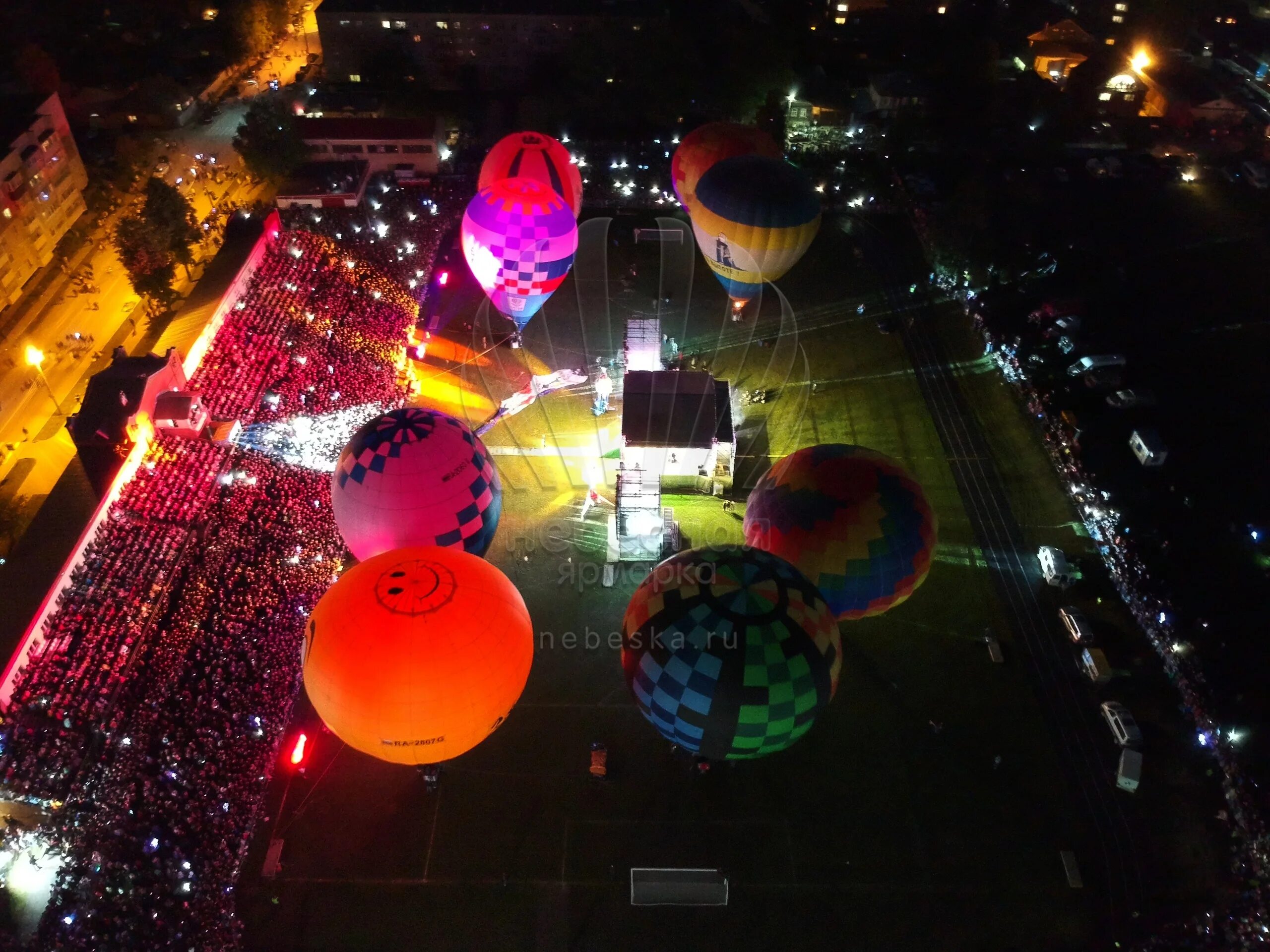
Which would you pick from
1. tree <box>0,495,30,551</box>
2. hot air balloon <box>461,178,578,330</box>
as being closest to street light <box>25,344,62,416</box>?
tree <box>0,495,30,551</box>

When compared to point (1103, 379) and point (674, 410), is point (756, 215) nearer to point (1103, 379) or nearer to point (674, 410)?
point (674, 410)

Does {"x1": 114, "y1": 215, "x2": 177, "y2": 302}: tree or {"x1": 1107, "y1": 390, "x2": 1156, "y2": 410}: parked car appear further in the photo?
{"x1": 114, "y1": 215, "x2": 177, "y2": 302}: tree

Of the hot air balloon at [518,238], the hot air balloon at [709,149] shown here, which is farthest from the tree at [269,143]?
the hot air balloon at [709,149]

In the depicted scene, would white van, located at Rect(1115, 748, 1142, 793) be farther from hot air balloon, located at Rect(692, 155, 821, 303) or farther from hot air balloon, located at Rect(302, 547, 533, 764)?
hot air balloon, located at Rect(692, 155, 821, 303)

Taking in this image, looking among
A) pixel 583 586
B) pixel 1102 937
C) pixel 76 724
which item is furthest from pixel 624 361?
pixel 1102 937

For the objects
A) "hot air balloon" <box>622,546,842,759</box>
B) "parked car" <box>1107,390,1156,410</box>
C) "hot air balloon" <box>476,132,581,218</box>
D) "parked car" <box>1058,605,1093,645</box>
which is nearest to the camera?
"hot air balloon" <box>622,546,842,759</box>

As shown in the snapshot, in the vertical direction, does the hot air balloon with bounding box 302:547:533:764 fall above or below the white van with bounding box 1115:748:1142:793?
above

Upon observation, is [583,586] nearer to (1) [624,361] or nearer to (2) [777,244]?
(1) [624,361]

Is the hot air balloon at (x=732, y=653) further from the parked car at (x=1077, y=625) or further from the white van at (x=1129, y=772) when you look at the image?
the parked car at (x=1077, y=625)
